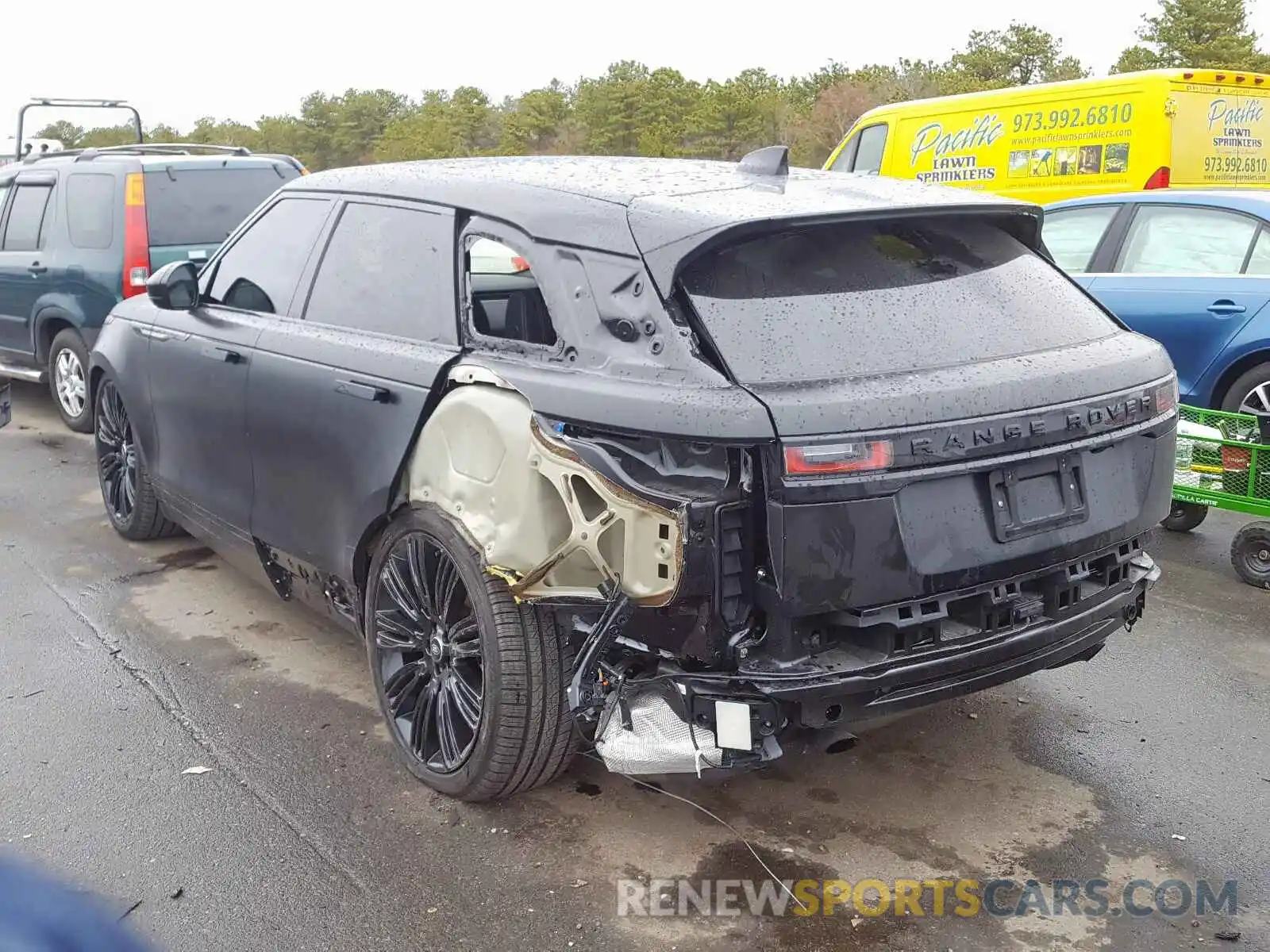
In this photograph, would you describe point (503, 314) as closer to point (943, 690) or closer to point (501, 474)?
point (501, 474)

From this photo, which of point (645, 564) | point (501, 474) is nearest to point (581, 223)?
point (501, 474)

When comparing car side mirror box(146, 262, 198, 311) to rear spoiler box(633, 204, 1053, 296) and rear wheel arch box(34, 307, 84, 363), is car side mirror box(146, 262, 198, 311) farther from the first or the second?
rear wheel arch box(34, 307, 84, 363)

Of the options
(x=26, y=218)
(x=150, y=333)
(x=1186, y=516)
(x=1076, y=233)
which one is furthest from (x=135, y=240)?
(x=1186, y=516)

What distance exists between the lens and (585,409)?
2.96 m

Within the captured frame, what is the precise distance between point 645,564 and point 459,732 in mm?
1006

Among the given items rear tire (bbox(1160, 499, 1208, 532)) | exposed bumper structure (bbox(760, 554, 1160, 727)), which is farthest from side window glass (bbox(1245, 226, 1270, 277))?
exposed bumper structure (bbox(760, 554, 1160, 727))

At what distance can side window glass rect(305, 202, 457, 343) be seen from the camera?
12.1 ft

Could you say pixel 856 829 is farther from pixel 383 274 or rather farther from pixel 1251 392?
pixel 1251 392

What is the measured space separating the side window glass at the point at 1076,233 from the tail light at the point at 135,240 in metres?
5.91

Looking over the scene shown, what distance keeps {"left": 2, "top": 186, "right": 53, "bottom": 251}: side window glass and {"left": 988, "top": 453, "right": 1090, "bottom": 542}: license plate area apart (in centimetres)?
823

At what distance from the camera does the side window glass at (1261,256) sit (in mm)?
6398

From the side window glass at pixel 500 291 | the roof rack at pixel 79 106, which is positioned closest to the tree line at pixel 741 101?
the roof rack at pixel 79 106

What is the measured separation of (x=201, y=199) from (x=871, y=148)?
780cm

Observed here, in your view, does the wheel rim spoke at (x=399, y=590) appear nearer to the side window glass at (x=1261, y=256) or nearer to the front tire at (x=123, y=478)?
the front tire at (x=123, y=478)
